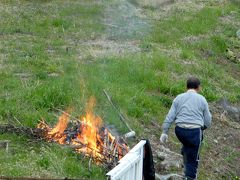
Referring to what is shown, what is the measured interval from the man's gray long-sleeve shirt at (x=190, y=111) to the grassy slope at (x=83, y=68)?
135cm

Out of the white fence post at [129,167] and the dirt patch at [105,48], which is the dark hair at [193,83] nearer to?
the white fence post at [129,167]

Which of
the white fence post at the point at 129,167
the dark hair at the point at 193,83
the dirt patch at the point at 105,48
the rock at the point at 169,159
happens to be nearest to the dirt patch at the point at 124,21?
the dirt patch at the point at 105,48

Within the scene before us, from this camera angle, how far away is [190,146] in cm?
945

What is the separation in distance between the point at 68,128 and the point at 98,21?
10112 millimetres

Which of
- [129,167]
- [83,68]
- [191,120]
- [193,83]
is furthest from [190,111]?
[83,68]

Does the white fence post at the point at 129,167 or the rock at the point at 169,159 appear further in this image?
the rock at the point at 169,159

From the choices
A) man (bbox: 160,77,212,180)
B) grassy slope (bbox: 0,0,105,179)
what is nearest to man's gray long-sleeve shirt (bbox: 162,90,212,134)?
man (bbox: 160,77,212,180)

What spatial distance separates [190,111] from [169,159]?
4.44ft

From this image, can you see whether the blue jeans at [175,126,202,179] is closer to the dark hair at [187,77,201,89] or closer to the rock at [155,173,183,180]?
the rock at [155,173,183,180]

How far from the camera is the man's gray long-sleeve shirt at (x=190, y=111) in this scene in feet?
30.4

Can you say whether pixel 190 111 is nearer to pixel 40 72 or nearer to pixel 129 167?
pixel 129 167

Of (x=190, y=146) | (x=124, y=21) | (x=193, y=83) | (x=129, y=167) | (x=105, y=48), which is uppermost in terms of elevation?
(x=193, y=83)

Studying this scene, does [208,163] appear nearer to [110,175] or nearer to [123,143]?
[123,143]

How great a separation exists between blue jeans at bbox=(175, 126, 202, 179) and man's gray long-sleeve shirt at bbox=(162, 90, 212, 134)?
160 mm
